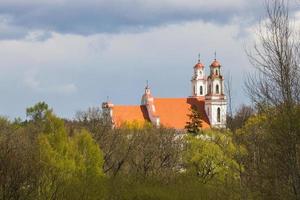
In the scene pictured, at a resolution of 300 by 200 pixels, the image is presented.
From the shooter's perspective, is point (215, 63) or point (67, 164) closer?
point (67, 164)

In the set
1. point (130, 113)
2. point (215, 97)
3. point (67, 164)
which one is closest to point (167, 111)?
point (130, 113)

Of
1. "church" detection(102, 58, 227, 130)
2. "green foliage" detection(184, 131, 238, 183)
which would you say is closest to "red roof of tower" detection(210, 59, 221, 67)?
"church" detection(102, 58, 227, 130)

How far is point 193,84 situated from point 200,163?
53.9m

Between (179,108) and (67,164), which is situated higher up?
(179,108)

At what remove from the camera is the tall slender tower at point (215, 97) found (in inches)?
3504

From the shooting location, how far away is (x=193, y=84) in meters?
96.9

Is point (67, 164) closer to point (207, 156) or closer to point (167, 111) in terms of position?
point (207, 156)

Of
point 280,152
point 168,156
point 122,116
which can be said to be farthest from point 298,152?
point 122,116

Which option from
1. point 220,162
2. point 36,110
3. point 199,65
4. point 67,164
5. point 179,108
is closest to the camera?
point 67,164

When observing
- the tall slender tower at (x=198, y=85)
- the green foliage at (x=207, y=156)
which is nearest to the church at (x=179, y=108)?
the tall slender tower at (x=198, y=85)

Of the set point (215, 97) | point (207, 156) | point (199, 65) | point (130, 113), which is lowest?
point (207, 156)

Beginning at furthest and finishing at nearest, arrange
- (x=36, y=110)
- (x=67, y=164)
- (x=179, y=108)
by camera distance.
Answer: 1. (x=179, y=108)
2. (x=36, y=110)
3. (x=67, y=164)

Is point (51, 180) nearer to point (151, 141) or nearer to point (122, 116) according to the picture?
point (151, 141)

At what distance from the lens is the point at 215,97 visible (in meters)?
89.9
